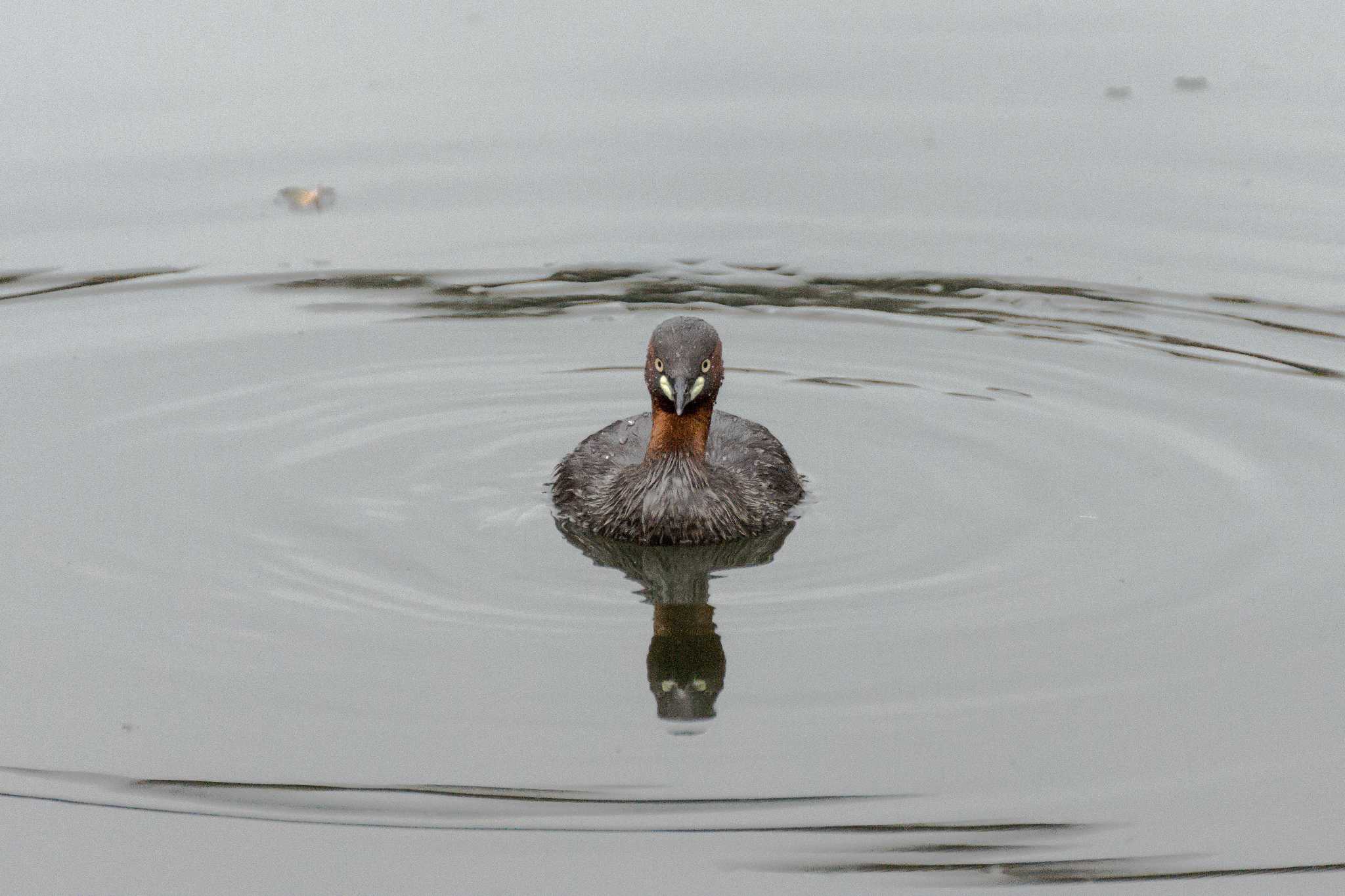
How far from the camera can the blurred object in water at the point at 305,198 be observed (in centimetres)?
1471

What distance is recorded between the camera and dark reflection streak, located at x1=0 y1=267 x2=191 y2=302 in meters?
13.1

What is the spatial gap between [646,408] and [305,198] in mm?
4445

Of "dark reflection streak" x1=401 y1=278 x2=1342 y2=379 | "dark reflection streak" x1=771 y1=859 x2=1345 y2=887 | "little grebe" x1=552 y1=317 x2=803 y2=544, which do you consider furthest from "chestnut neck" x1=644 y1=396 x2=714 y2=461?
"dark reflection streak" x1=771 y1=859 x2=1345 y2=887

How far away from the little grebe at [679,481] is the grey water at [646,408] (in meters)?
0.14

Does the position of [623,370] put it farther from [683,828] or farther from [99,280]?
[683,828]

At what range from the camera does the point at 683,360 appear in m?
9.46

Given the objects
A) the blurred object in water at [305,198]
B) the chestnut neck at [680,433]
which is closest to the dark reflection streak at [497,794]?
the chestnut neck at [680,433]

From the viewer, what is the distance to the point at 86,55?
18.6 meters

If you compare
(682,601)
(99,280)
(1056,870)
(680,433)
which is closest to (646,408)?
(680,433)

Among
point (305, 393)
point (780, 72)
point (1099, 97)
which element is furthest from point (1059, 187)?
point (305, 393)

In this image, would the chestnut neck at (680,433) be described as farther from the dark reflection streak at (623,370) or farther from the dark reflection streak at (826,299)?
the dark reflection streak at (826,299)

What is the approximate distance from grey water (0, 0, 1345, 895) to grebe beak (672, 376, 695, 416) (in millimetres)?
852

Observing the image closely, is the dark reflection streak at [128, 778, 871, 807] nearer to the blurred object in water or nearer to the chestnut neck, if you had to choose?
the chestnut neck

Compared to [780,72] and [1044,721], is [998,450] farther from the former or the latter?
[780,72]
